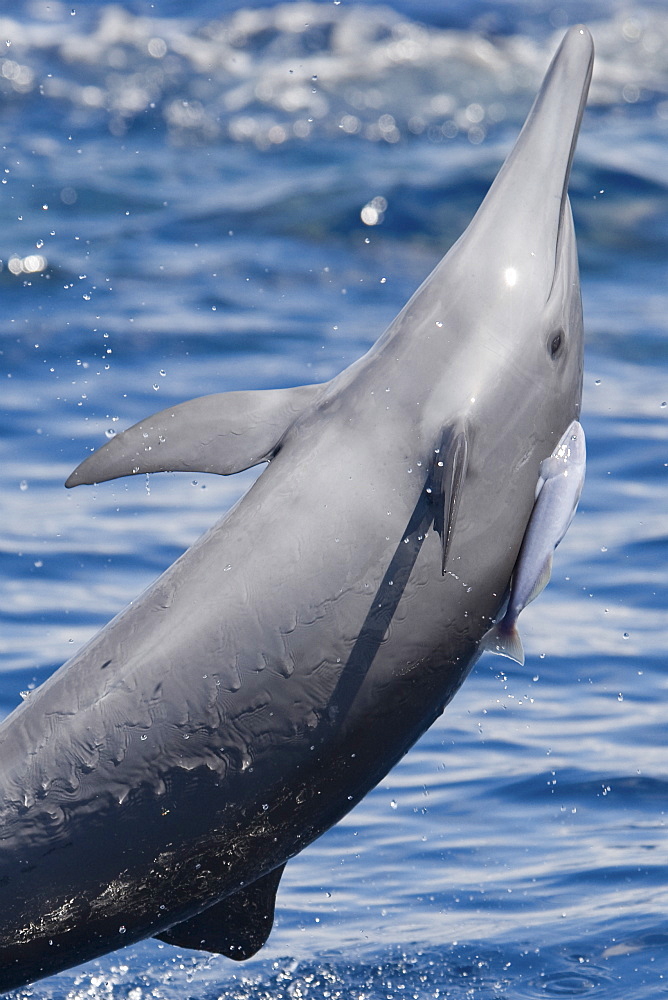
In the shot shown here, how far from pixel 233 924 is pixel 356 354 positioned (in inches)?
388

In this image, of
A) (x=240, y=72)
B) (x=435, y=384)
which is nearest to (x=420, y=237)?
(x=240, y=72)

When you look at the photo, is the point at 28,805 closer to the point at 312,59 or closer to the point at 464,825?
the point at 464,825

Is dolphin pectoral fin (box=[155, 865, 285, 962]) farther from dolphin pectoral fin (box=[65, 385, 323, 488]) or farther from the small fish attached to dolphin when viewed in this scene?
dolphin pectoral fin (box=[65, 385, 323, 488])

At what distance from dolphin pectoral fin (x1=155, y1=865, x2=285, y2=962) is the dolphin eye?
2.19 meters

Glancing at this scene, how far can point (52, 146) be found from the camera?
917 inches

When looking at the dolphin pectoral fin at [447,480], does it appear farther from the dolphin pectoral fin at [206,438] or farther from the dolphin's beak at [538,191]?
the dolphin's beak at [538,191]

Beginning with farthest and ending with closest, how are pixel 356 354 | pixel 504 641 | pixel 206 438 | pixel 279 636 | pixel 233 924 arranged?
pixel 356 354
pixel 233 924
pixel 206 438
pixel 504 641
pixel 279 636

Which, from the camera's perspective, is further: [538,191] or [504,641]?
[538,191]

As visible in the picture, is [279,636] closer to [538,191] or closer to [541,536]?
[541,536]

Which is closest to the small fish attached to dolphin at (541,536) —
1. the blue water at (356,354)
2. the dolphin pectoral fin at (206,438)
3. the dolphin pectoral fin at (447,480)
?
the dolphin pectoral fin at (447,480)

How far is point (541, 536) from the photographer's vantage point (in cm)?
534

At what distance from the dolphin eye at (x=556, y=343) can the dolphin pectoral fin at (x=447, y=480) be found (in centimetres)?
64

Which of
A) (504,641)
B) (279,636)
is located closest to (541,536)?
(504,641)

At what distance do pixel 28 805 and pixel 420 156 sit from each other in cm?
1858
